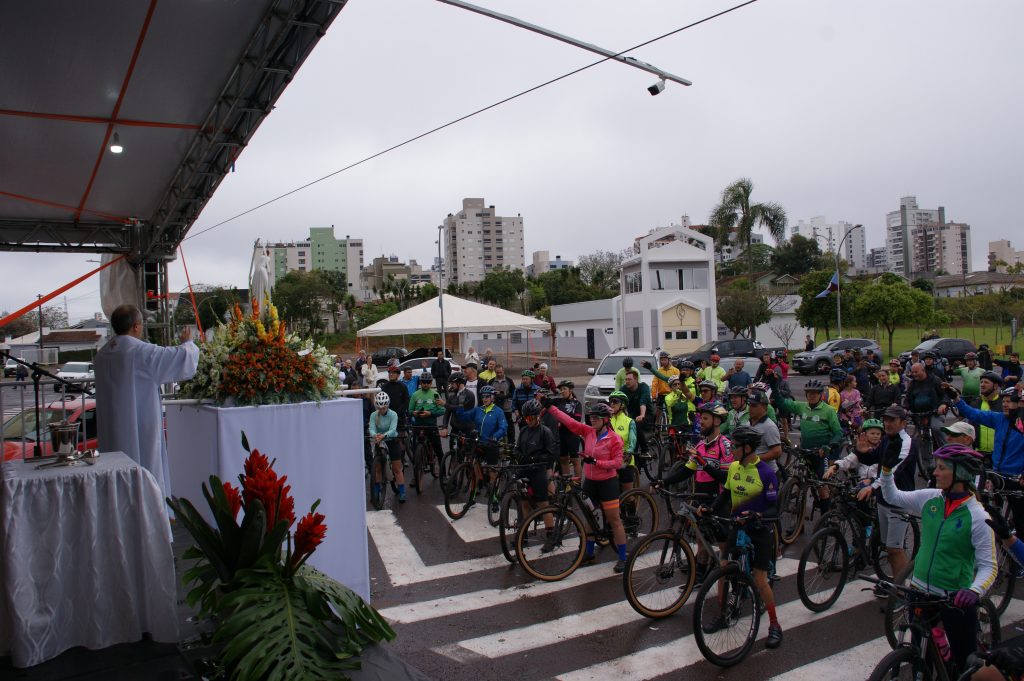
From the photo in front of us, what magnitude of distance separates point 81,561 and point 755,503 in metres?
4.79

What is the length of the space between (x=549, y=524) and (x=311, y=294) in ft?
179

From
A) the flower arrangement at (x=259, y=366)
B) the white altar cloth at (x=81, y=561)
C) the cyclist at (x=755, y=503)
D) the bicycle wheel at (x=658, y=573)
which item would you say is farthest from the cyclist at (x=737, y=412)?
the white altar cloth at (x=81, y=561)

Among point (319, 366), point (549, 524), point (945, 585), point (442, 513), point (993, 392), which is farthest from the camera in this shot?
point (442, 513)

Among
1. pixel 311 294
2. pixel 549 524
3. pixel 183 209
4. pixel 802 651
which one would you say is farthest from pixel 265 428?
pixel 311 294

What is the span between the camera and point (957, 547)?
14.6 feet

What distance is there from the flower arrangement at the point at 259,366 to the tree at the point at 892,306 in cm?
4558

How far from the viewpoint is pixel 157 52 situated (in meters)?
6.77

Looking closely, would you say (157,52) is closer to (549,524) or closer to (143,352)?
(143,352)

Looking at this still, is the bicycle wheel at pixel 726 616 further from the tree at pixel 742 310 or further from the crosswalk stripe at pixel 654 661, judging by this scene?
the tree at pixel 742 310

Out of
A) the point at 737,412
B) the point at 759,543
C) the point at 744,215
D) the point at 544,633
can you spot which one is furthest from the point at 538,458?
the point at 744,215

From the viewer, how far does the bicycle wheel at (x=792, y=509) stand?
8.32m

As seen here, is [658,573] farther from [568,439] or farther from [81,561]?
[81,561]

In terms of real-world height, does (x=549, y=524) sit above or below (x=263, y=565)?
below

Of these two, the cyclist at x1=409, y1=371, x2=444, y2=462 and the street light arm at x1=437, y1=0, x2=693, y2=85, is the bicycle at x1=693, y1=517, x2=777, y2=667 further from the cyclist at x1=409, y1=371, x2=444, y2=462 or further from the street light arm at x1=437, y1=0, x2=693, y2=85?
the cyclist at x1=409, y1=371, x2=444, y2=462
